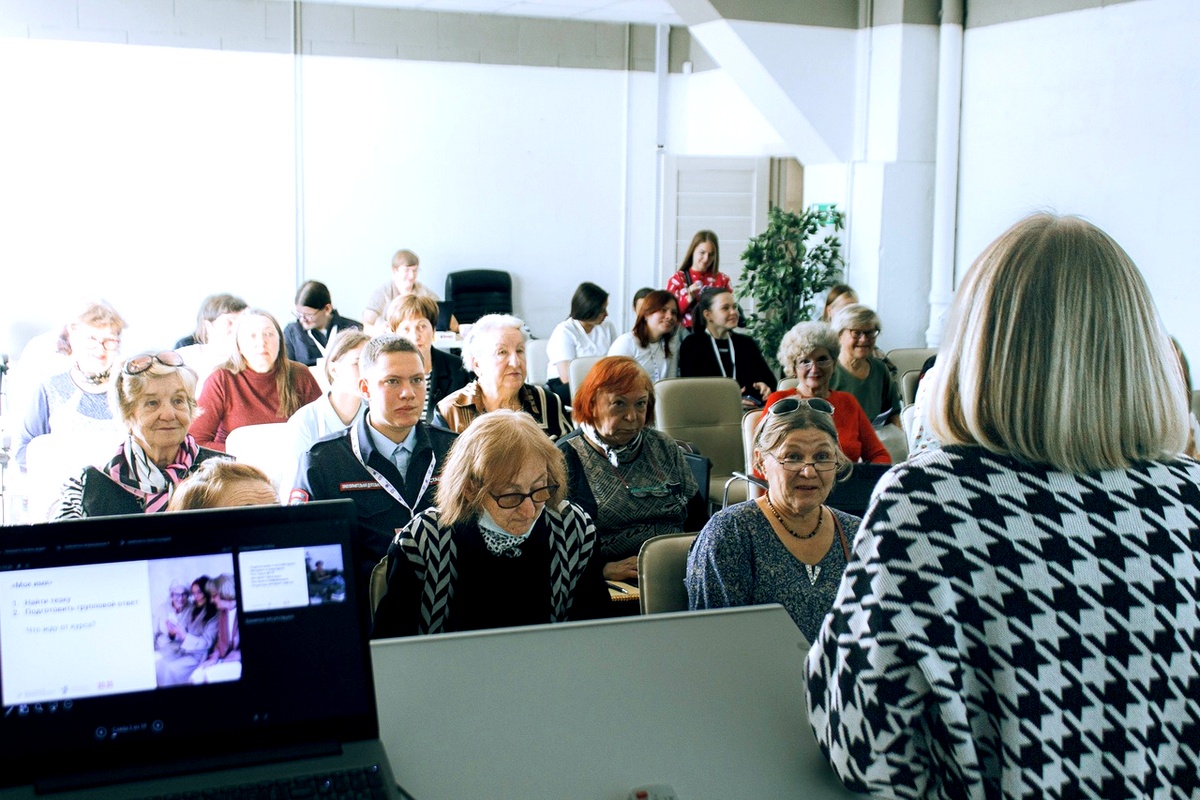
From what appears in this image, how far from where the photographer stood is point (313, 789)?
3.18ft

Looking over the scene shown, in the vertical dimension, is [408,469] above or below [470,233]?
below

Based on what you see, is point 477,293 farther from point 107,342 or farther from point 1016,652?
point 1016,652

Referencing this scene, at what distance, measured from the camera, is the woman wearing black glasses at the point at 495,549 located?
2.48 m

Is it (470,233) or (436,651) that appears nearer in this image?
(436,651)

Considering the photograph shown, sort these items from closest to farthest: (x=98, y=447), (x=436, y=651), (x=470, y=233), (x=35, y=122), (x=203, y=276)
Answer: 1. (x=436, y=651)
2. (x=98, y=447)
3. (x=35, y=122)
4. (x=203, y=276)
5. (x=470, y=233)

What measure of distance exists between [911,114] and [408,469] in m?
5.37

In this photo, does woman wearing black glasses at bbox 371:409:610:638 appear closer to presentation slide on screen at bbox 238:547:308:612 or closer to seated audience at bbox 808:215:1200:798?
presentation slide on screen at bbox 238:547:308:612

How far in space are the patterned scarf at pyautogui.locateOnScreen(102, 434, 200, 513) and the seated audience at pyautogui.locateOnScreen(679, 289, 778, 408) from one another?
3382 mm

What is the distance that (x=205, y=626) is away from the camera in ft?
3.43

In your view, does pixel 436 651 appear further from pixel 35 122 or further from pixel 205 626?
pixel 35 122

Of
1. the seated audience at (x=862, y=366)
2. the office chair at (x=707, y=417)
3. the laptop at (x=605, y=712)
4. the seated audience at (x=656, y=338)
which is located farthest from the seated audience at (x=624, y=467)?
the laptop at (x=605, y=712)

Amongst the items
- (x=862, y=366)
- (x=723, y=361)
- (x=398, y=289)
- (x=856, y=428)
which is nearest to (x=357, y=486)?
(x=856, y=428)

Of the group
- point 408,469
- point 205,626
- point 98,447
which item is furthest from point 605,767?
point 98,447

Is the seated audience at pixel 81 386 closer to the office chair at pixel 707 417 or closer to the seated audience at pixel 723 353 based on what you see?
the office chair at pixel 707 417
